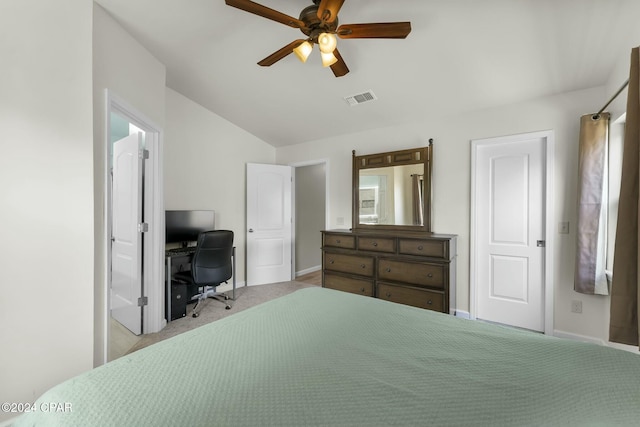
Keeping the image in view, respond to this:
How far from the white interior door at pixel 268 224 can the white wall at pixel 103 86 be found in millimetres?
2127

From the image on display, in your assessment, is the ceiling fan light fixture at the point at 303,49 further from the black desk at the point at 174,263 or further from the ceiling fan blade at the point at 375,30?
the black desk at the point at 174,263

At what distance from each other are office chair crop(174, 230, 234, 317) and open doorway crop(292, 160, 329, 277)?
5.94 ft

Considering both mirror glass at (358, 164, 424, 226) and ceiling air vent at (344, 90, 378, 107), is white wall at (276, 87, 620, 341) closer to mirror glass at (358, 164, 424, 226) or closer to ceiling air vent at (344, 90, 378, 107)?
mirror glass at (358, 164, 424, 226)

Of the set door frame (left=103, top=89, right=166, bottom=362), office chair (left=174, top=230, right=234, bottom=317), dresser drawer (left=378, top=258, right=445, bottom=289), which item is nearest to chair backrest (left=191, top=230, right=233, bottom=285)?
office chair (left=174, top=230, right=234, bottom=317)

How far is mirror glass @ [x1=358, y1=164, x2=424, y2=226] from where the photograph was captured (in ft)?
10.9

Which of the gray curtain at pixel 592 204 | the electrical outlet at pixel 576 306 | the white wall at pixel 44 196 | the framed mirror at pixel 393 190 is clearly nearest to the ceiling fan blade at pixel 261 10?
the white wall at pixel 44 196

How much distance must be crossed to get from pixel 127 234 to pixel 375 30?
2943mm

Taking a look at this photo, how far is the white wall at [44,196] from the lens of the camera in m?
1.51

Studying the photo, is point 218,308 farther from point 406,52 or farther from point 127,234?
point 406,52

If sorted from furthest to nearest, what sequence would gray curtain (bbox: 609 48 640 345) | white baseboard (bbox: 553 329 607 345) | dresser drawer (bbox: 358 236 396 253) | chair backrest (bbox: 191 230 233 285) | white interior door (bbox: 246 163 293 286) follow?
white interior door (bbox: 246 163 293 286) → chair backrest (bbox: 191 230 233 285) → dresser drawer (bbox: 358 236 396 253) → white baseboard (bbox: 553 329 607 345) → gray curtain (bbox: 609 48 640 345)

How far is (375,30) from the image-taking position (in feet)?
5.82

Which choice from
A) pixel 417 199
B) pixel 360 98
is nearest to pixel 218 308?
pixel 417 199

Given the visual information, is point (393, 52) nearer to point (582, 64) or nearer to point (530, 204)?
point (582, 64)

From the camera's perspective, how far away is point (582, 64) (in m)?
2.21
